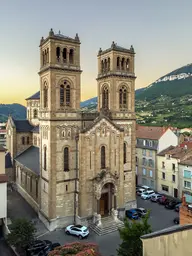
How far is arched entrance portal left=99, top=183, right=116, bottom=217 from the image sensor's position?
38.4 meters

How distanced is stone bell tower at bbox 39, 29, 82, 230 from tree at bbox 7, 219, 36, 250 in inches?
249

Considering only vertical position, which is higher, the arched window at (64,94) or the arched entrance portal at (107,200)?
the arched window at (64,94)

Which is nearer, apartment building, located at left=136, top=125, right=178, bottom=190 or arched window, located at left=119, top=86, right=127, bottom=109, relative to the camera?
arched window, located at left=119, top=86, right=127, bottom=109

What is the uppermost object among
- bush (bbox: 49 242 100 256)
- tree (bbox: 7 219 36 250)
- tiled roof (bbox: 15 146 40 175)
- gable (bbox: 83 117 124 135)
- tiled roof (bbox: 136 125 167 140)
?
gable (bbox: 83 117 124 135)

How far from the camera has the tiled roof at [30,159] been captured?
45.2m

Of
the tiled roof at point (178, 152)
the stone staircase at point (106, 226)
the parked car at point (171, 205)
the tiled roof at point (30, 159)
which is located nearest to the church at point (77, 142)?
the stone staircase at point (106, 226)

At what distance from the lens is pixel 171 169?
50.2 metres

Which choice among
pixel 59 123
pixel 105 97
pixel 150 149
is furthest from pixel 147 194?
pixel 59 123

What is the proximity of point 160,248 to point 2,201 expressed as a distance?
91.1ft

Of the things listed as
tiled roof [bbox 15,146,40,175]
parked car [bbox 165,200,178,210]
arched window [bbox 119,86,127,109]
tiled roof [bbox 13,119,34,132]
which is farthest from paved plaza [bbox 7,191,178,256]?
arched window [bbox 119,86,127,109]

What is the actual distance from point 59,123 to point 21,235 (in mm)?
15451

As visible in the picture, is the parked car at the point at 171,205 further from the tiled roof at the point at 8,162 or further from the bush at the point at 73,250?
the tiled roof at the point at 8,162

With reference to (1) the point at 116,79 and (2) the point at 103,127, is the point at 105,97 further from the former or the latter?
(2) the point at 103,127

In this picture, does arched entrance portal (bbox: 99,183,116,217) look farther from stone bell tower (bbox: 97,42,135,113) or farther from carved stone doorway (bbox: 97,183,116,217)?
stone bell tower (bbox: 97,42,135,113)
